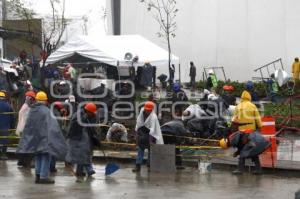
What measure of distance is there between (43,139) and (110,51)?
1484 cm

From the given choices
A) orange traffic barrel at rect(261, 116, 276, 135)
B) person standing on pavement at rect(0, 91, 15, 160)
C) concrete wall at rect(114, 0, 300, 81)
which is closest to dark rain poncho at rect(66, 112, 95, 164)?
orange traffic barrel at rect(261, 116, 276, 135)

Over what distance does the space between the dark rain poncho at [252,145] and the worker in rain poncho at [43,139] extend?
3883 millimetres

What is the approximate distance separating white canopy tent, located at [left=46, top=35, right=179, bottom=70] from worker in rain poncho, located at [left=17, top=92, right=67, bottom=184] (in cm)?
1375

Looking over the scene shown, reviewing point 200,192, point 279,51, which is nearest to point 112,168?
point 200,192

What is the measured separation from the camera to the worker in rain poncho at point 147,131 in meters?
15.9

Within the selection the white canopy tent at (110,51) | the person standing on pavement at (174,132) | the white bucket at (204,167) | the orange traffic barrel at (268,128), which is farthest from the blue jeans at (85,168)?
the white canopy tent at (110,51)

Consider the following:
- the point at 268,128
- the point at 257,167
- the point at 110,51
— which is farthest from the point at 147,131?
the point at 110,51

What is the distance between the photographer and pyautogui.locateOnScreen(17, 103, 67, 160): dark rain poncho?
Answer: 13.5m

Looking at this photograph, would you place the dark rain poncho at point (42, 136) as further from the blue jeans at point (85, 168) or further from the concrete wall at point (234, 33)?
the concrete wall at point (234, 33)

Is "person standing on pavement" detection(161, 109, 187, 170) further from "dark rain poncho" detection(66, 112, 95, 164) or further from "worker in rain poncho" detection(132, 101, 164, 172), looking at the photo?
"dark rain poncho" detection(66, 112, 95, 164)

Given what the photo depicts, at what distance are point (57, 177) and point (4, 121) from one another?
4.36 metres

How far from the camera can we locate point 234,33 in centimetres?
4338

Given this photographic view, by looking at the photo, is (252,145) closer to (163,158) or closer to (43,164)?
(163,158)

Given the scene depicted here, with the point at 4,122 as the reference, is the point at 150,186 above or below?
below
